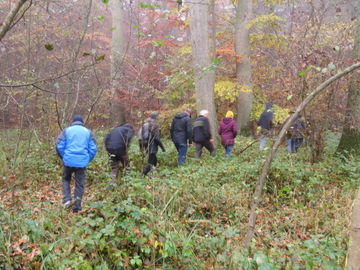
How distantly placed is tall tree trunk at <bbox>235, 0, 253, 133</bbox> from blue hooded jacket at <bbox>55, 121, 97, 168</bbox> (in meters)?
9.10

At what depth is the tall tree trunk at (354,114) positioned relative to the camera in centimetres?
651

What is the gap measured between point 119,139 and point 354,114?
604 cm

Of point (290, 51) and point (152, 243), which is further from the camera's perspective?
point (290, 51)

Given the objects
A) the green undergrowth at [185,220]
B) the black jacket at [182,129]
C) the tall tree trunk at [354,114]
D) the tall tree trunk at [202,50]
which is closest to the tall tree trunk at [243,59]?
the tall tree trunk at [202,50]

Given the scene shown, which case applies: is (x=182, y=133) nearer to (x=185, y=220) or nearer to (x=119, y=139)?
(x=119, y=139)

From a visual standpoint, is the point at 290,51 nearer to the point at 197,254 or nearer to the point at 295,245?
the point at 295,245

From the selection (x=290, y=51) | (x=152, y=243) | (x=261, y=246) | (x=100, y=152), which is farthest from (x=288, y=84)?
(x=100, y=152)

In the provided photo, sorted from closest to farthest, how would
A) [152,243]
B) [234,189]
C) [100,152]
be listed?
1. [152,243]
2. [234,189]
3. [100,152]

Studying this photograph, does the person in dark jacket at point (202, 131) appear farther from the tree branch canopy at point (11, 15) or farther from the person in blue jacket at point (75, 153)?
the tree branch canopy at point (11, 15)

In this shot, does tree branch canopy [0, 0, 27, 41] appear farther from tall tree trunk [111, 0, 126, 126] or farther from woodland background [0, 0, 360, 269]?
tall tree trunk [111, 0, 126, 126]

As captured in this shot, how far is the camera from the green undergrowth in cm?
277

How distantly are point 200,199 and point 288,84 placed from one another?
3.71 meters

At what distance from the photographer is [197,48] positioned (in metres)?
8.77

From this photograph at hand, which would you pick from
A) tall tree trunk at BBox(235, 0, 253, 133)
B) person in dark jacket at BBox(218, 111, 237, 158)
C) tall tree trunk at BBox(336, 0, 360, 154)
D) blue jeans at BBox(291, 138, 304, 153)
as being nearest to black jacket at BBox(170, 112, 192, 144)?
person in dark jacket at BBox(218, 111, 237, 158)
